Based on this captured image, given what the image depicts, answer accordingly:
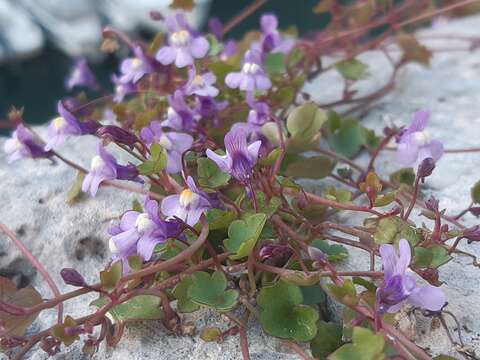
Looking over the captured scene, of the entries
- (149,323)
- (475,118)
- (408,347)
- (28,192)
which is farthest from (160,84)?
(408,347)

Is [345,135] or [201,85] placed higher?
[201,85]

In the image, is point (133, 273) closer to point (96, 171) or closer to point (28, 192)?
point (96, 171)

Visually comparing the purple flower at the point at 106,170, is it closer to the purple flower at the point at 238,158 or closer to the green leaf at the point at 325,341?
the purple flower at the point at 238,158

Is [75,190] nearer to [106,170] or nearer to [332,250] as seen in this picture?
[106,170]

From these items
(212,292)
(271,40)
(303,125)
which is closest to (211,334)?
(212,292)

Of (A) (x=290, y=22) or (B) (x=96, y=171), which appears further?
(A) (x=290, y=22)

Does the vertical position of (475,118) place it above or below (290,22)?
above

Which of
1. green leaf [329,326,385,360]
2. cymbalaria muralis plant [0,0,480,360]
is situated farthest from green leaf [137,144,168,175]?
green leaf [329,326,385,360]

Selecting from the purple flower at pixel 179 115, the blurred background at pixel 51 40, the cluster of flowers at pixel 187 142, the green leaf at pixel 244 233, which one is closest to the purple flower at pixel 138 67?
the cluster of flowers at pixel 187 142
